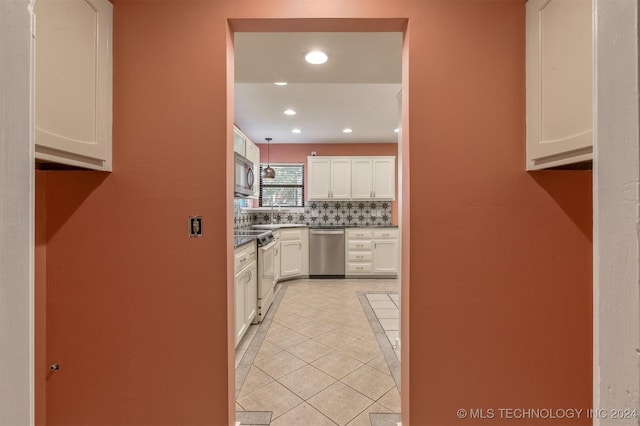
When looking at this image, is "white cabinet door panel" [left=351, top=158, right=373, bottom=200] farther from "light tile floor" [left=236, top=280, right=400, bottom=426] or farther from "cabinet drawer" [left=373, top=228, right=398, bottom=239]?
"light tile floor" [left=236, top=280, right=400, bottom=426]

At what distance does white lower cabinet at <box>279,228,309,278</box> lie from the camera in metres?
4.48

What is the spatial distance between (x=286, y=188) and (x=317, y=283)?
1885 mm

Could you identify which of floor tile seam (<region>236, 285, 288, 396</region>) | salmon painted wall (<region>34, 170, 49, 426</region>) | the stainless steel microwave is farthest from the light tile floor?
the stainless steel microwave

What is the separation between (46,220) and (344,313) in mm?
2617

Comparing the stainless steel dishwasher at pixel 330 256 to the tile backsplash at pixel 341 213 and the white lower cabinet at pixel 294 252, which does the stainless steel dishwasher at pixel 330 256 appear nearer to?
the white lower cabinet at pixel 294 252

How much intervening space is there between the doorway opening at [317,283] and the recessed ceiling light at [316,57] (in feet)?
0.15

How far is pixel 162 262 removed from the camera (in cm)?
134

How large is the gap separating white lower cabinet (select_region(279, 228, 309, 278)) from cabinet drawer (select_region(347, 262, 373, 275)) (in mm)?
720

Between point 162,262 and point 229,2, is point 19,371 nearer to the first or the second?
point 162,262

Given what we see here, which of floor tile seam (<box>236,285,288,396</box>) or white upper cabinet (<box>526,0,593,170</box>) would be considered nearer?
white upper cabinet (<box>526,0,593,170</box>)

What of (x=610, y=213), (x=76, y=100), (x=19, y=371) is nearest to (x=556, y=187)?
(x=610, y=213)

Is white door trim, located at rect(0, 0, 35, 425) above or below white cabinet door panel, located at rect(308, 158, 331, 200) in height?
below

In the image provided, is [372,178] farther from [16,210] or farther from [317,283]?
[16,210]

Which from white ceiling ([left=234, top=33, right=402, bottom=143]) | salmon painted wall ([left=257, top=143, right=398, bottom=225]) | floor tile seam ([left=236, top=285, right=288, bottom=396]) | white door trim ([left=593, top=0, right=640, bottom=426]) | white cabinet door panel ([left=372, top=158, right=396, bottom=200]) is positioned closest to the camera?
white door trim ([left=593, top=0, right=640, bottom=426])
